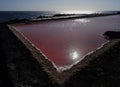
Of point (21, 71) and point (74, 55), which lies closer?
point (21, 71)

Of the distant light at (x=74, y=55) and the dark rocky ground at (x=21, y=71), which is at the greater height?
the dark rocky ground at (x=21, y=71)

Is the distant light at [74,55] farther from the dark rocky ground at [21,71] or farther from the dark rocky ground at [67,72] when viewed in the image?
the dark rocky ground at [21,71]

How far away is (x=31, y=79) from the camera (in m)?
6.35

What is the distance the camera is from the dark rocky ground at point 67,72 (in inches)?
239

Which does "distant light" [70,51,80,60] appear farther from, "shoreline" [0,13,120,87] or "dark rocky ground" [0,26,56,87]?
"dark rocky ground" [0,26,56,87]

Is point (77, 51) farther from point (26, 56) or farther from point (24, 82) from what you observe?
point (24, 82)

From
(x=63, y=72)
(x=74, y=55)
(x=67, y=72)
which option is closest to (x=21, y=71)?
(x=63, y=72)

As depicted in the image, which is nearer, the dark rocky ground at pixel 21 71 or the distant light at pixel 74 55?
the dark rocky ground at pixel 21 71

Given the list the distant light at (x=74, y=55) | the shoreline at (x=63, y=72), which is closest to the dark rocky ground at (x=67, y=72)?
the shoreline at (x=63, y=72)

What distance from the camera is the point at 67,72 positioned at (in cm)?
684

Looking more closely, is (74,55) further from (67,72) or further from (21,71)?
(21,71)

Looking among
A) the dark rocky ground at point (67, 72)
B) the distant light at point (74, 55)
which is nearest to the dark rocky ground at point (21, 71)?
the dark rocky ground at point (67, 72)

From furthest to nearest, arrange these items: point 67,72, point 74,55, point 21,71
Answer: point 74,55, point 21,71, point 67,72

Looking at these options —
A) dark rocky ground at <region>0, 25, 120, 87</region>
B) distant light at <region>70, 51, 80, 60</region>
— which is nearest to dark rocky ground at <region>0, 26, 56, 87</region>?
dark rocky ground at <region>0, 25, 120, 87</region>
